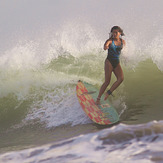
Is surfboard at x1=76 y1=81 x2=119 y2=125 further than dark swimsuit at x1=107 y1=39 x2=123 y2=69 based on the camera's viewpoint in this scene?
Yes

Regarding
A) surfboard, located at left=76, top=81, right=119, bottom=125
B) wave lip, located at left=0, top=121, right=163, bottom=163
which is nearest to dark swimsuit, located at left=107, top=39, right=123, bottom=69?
surfboard, located at left=76, top=81, right=119, bottom=125

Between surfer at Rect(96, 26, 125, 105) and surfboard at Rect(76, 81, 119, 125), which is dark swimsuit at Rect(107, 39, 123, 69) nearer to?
surfer at Rect(96, 26, 125, 105)

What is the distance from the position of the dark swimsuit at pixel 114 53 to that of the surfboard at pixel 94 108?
1030 mm

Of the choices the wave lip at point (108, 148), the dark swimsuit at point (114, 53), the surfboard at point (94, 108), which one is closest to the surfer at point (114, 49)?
the dark swimsuit at point (114, 53)

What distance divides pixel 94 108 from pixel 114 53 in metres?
1.33

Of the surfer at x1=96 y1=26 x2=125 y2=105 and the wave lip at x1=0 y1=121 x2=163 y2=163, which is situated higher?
the surfer at x1=96 y1=26 x2=125 y2=105

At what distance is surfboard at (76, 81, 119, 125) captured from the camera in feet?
17.7

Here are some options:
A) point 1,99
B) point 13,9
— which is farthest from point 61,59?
point 13,9

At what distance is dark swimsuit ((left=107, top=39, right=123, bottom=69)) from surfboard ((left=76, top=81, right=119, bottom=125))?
1.03 m

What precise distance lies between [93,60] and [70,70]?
1.01 meters

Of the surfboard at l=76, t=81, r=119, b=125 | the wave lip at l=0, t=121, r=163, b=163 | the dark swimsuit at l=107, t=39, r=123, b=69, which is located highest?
the dark swimsuit at l=107, t=39, r=123, b=69

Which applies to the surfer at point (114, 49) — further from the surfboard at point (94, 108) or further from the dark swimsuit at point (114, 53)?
the surfboard at point (94, 108)

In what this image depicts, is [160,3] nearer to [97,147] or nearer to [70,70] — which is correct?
[70,70]

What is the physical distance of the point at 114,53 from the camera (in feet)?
17.2
